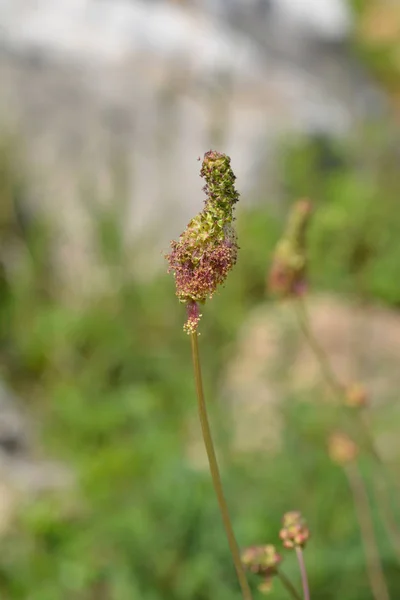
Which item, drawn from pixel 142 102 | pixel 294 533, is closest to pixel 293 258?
pixel 294 533

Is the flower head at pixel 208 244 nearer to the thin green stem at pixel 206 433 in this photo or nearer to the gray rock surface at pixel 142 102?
the thin green stem at pixel 206 433

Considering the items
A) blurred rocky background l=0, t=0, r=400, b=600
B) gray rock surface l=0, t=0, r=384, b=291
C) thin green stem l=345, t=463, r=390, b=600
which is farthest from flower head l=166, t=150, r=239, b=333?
gray rock surface l=0, t=0, r=384, b=291

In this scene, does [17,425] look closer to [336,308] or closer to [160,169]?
[336,308]

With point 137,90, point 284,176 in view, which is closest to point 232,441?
point 284,176

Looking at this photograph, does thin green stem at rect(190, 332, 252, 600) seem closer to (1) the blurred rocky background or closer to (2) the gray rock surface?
(1) the blurred rocky background

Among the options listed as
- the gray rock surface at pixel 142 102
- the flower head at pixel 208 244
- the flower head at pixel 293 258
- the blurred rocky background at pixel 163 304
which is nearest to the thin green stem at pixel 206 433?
the flower head at pixel 208 244
